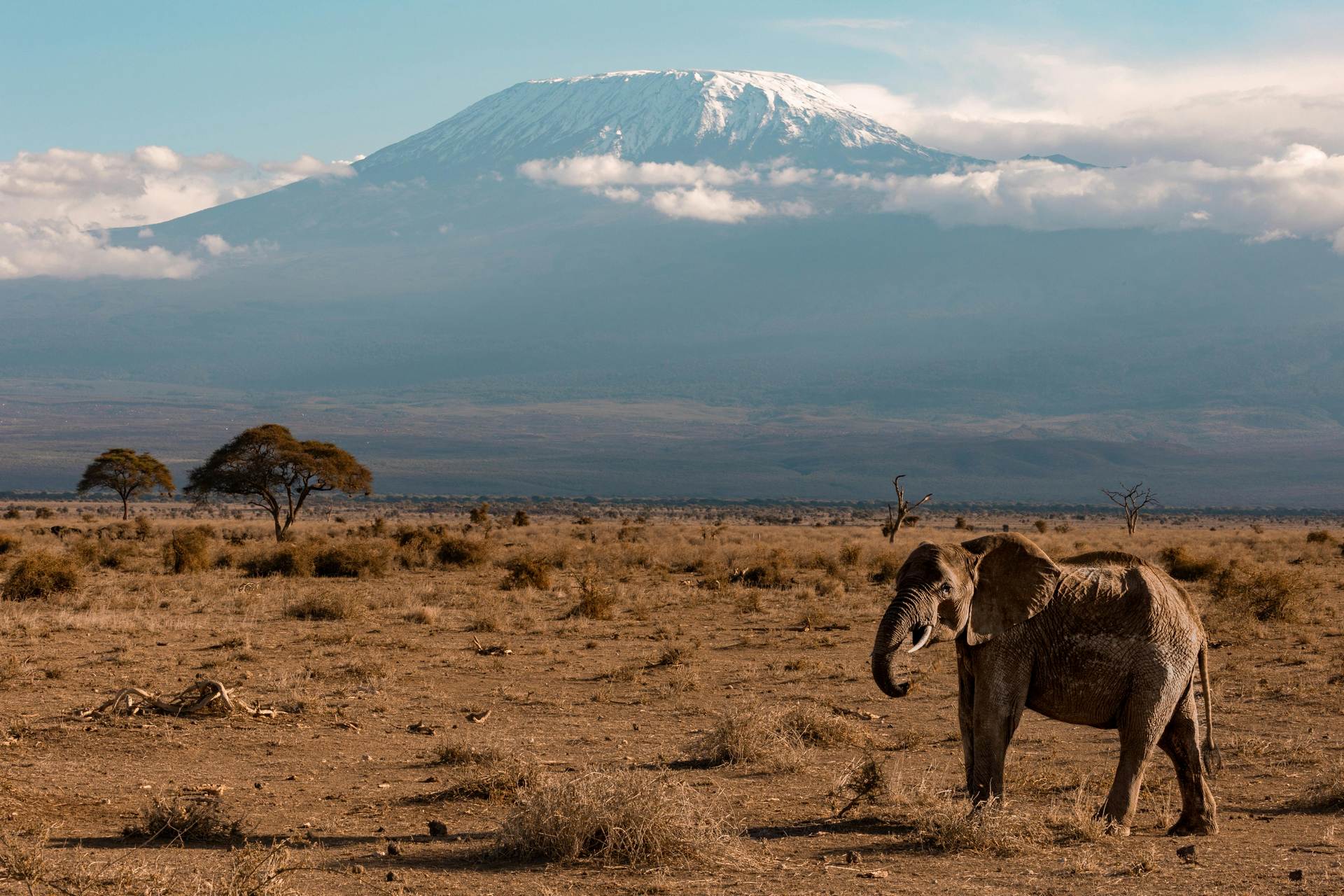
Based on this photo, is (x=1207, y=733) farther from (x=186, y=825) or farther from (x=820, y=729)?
(x=186, y=825)

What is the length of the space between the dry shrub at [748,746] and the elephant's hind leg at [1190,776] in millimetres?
3367

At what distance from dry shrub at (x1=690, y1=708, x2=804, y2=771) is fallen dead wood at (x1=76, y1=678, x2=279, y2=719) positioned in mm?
4650

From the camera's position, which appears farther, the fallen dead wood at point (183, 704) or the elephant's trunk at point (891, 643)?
the fallen dead wood at point (183, 704)

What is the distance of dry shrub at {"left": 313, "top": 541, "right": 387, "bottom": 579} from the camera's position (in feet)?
106

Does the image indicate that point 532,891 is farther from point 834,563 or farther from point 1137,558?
point 834,563

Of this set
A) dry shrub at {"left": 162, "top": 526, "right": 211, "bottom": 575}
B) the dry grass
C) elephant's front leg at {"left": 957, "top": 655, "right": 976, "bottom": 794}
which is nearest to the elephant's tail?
elephant's front leg at {"left": 957, "top": 655, "right": 976, "bottom": 794}

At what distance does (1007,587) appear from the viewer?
9.38 m

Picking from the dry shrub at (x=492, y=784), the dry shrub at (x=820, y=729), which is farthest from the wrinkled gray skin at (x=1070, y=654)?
the dry shrub at (x=820, y=729)

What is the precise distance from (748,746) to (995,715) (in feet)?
10.7

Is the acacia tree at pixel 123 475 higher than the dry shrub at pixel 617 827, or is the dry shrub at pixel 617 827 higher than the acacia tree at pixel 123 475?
the dry shrub at pixel 617 827

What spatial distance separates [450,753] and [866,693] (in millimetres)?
5904

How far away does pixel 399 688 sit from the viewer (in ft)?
53.4

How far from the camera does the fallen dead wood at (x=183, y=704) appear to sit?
13.6m

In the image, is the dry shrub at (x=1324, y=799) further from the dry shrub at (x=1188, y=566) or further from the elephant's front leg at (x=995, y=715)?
the dry shrub at (x=1188, y=566)
